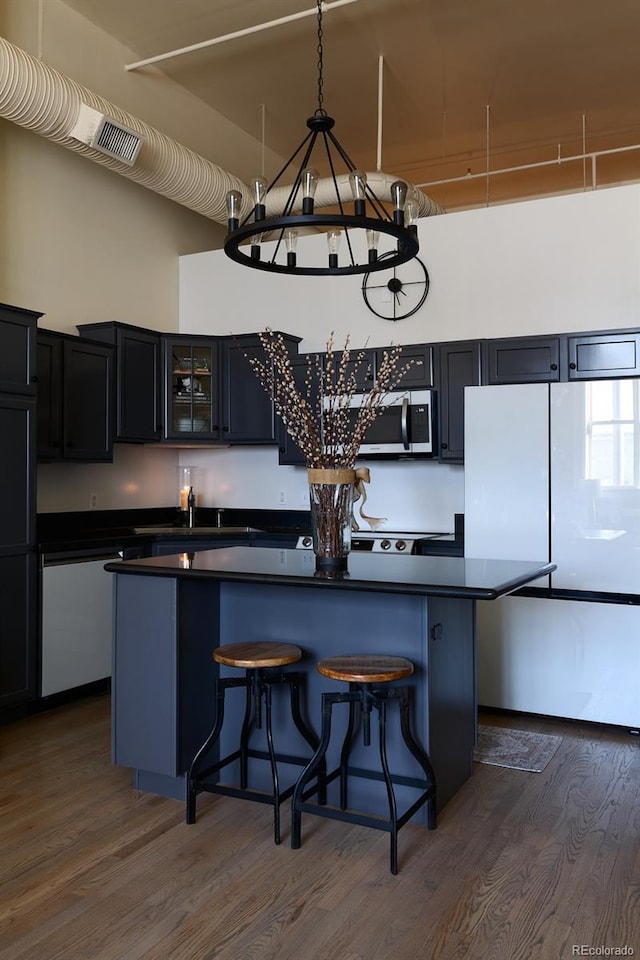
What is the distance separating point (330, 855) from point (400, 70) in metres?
5.01

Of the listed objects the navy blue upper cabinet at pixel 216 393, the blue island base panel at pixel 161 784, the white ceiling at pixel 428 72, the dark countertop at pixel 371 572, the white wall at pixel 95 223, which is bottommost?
the blue island base panel at pixel 161 784

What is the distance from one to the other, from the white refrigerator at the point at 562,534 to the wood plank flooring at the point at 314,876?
70cm

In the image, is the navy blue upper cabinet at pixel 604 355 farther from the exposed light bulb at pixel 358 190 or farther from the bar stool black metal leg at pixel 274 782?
the bar stool black metal leg at pixel 274 782

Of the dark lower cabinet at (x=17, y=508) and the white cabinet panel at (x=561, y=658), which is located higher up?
the dark lower cabinet at (x=17, y=508)

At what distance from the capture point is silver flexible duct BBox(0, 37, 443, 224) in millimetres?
4117

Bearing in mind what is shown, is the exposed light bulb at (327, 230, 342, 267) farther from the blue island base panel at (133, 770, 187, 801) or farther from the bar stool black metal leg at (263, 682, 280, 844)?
Answer: the blue island base panel at (133, 770, 187, 801)

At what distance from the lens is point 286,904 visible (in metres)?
2.32

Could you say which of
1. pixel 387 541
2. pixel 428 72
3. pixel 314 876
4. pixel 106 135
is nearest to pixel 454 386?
pixel 387 541

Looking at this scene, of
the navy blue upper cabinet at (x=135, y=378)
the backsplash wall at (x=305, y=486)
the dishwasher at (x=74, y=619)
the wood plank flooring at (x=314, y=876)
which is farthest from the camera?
the backsplash wall at (x=305, y=486)

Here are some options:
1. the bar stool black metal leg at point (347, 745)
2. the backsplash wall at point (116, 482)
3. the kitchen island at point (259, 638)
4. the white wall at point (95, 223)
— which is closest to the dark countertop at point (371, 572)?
the kitchen island at point (259, 638)

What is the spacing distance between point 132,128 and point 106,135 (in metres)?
0.24

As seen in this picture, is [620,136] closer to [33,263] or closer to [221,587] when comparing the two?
[33,263]

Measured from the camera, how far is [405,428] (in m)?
5.00

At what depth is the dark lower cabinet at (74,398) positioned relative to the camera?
4664 millimetres
